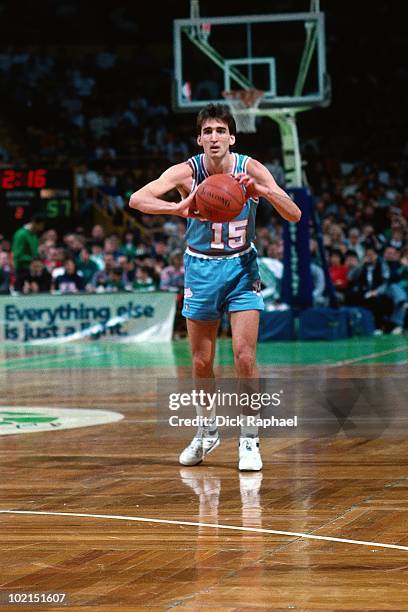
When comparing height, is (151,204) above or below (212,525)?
above

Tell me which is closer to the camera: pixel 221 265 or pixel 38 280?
pixel 221 265

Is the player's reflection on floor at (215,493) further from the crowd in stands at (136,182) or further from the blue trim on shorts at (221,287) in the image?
the crowd in stands at (136,182)

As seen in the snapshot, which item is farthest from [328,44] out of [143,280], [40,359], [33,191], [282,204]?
[282,204]

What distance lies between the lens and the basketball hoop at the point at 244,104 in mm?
20547

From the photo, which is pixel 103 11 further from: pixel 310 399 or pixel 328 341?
pixel 310 399

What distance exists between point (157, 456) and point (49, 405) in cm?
370

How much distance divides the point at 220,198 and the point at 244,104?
1354 centimetres

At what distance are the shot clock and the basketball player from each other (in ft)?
69.1

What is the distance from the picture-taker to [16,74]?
3522cm

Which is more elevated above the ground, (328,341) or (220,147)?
(220,147)

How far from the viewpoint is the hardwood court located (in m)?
4.71

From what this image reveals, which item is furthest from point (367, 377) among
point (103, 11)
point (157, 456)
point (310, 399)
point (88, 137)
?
point (103, 11)

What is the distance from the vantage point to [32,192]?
Answer: 28781 mm

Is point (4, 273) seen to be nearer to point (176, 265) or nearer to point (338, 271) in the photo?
point (176, 265)
